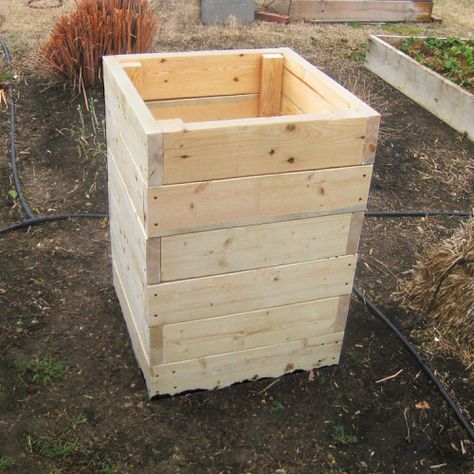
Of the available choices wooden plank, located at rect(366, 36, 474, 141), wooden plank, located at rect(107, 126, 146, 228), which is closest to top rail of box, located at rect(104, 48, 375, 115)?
wooden plank, located at rect(107, 126, 146, 228)

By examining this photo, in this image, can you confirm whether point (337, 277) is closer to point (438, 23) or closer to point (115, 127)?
point (115, 127)

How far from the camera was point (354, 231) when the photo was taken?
2551 millimetres

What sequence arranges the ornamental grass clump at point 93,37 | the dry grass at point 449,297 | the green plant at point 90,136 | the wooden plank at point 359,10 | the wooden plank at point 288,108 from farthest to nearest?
the wooden plank at point 359,10
the ornamental grass clump at point 93,37
the green plant at point 90,136
the dry grass at point 449,297
the wooden plank at point 288,108

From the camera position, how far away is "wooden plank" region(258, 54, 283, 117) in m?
2.93

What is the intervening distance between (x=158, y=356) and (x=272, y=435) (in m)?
0.57

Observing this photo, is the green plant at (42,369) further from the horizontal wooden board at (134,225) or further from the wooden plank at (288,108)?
the wooden plank at (288,108)

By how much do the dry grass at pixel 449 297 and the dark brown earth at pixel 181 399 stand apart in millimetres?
96

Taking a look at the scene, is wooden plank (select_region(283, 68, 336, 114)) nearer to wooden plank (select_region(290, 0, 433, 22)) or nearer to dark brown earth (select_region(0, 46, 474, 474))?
dark brown earth (select_region(0, 46, 474, 474))

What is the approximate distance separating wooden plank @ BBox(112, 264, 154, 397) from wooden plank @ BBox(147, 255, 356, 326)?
10.9 inches

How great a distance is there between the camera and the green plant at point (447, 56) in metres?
5.78

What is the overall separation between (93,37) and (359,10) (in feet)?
14.3

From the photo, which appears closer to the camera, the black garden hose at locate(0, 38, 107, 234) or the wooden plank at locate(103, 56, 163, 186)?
the wooden plank at locate(103, 56, 163, 186)

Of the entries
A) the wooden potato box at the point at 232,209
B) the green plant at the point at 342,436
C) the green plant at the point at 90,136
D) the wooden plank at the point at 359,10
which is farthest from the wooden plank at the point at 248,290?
the wooden plank at the point at 359,10

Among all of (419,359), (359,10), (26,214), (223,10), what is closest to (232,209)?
(419,359)
